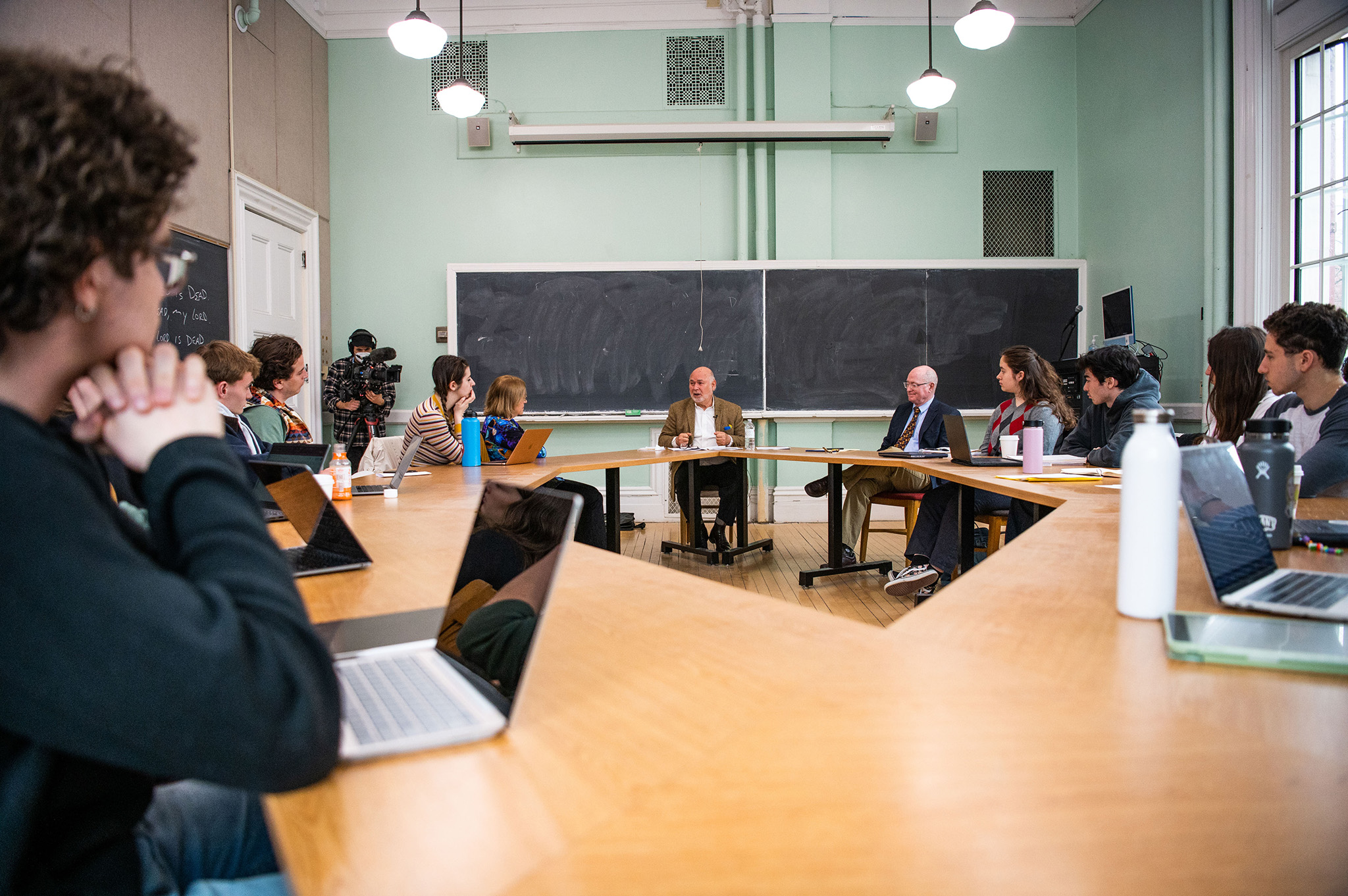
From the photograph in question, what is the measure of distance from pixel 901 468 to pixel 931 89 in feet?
7.39

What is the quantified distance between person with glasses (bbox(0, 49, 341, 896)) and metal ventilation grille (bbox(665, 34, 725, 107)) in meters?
5.44

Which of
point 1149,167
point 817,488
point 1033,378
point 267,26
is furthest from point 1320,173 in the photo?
→ point 267,26

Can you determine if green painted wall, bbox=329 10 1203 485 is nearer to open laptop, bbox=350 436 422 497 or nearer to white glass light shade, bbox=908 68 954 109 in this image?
white glass light shade, bbox=908 68 954 109

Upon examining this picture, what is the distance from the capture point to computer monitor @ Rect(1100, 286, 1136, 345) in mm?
4388

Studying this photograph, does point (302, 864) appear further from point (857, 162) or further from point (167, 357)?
point (857, 162)

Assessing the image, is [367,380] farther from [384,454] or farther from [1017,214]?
[1017,214]

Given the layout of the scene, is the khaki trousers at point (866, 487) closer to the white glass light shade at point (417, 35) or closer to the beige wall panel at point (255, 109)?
the white glass light shade at point (417, 35)

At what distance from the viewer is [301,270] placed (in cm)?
518

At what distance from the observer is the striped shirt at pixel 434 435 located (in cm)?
315

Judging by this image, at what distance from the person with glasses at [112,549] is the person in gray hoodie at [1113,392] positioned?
119 inches

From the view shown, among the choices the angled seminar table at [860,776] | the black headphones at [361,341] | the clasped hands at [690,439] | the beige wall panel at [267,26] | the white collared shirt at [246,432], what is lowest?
the angled seminar table at [860,776]

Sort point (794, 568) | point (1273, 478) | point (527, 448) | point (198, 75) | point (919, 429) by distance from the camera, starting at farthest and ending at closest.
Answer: point (919, 429)
point (794, 568)
point (198, 75)
point (527, 448)
point (1273, 478)

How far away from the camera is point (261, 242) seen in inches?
184

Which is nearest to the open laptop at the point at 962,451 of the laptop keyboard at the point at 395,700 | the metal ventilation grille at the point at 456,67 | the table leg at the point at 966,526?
the table leg at the point at 966,526
